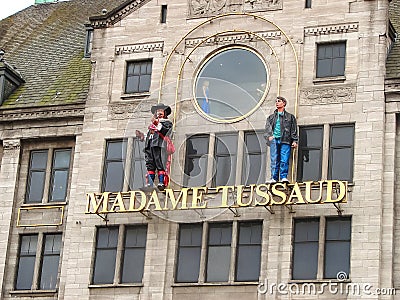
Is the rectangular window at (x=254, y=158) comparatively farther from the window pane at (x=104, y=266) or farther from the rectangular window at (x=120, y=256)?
the window pane at (x=104, y=266)

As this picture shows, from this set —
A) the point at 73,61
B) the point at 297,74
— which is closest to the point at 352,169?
the point at 297,74

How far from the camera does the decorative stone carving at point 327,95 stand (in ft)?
159

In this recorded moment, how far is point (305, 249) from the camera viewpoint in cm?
4709

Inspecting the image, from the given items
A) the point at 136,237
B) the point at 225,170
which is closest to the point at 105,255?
the point at 136,237

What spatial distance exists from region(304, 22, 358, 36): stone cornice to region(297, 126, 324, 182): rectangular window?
12.4ft

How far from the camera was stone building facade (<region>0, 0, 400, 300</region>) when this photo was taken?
154 feet

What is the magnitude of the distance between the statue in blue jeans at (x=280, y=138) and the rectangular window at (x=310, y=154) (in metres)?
0.67

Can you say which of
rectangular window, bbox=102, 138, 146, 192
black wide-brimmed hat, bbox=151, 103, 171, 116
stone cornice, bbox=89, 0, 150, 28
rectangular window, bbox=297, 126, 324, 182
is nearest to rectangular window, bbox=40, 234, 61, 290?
rectangular window, bbox=102, 138, 146, 192

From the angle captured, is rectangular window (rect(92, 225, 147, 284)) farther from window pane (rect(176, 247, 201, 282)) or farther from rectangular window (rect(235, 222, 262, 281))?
rectangular window (rect(235, 222, 262, 281))

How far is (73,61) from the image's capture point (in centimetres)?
5706

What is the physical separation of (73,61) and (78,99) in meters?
4.17

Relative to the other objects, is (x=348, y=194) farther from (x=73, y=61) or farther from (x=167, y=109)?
(x=73, y=61)

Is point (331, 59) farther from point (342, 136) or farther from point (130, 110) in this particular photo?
point (130, 110)

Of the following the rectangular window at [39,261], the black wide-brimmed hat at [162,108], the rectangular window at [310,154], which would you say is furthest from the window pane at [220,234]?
the rectangular window at [39,261]
